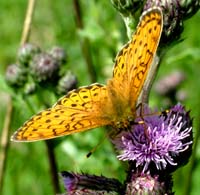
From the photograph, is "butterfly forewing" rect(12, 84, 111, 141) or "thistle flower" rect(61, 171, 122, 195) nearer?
"butterfly forewing" rect(12, 84, 111, 141)

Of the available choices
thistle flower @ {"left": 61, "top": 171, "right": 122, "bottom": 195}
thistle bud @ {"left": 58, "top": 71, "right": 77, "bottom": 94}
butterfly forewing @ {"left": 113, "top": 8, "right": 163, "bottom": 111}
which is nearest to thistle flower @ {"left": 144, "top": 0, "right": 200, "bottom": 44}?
butterfly forewing @ {"left": 113, "top": 8, "right": 163, "bottom": 111}

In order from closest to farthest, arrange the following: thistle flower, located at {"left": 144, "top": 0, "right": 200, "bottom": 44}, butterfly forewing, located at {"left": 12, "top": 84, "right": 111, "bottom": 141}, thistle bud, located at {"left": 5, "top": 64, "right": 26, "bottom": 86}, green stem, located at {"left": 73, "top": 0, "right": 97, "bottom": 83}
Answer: butterfly forewing, located at {"left": 12, "top": 84, "right": 111, "bottom": 141}, thistle flower, located at {"left": 144, "top": 0, "right": 200, "bottom": 44}, thistle bud, located at {"left": 5, "top": 64, "right": 26, "bottom": 86}, green stem, located at {"left": 73, "top": 0, "right": 97, "bottom": 83}

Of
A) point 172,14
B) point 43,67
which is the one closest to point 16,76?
point 43,67

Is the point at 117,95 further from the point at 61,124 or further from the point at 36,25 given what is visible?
the point at 36,25

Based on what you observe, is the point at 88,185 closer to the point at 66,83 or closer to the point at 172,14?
the point at 172,14

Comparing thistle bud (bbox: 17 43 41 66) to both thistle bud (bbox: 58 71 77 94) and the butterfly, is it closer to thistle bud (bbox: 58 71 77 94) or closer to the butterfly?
thistle bud (bbox: 58 71 77 94)

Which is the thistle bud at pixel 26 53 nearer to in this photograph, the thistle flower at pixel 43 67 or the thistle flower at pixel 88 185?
the thistle flower at pixel 43 67

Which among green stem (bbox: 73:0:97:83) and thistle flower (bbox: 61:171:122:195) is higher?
green stem (bbox: 73:0:97:83)

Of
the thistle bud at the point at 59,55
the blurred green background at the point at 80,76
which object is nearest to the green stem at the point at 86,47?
the blurred green background at the point at 80,76
